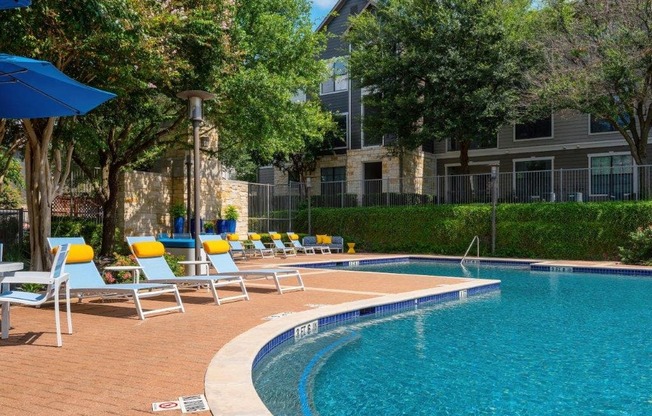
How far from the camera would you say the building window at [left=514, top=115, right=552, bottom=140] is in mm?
26484

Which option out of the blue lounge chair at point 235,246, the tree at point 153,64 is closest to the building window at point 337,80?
the blue lounge chair at point 235,246

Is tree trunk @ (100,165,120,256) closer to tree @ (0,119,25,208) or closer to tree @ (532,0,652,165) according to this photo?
tree @ (0,119,25,208)

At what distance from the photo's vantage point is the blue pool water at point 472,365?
4.62m

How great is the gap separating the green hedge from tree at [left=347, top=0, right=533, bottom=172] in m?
3.43

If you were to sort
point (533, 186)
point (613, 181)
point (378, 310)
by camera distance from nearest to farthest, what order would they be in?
point (378, 310) → point (613, 181) → point (533, 186)

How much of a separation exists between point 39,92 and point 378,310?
5.28m

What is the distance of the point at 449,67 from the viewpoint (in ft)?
73.0

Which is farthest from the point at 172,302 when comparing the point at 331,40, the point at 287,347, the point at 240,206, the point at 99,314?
the point at 331,40

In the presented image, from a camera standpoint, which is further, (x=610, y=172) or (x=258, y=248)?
(x=610, y=172)

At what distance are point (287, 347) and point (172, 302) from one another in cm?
285

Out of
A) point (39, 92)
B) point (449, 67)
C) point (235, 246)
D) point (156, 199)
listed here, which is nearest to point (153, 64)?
point (39, 92)

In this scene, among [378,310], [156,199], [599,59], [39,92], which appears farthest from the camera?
[599,59]

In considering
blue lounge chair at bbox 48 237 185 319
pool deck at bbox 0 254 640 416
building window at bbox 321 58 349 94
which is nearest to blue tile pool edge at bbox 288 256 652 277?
pool deck at bbox 0 254 640 416

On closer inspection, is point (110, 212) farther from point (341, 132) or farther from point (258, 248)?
point (341, 132)
